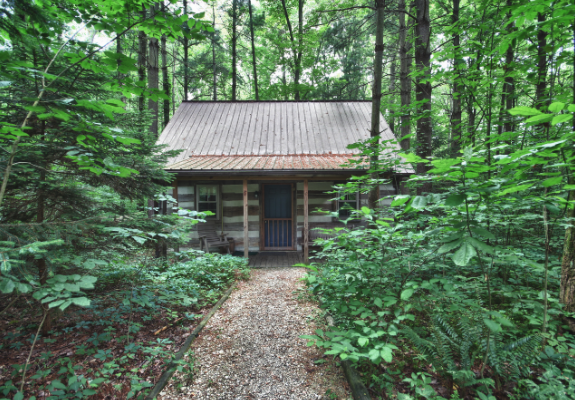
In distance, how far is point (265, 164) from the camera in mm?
6398

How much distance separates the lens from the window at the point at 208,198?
25.2 feet

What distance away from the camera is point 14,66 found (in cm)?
A: 116

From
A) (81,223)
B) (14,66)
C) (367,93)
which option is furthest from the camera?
(367,93)

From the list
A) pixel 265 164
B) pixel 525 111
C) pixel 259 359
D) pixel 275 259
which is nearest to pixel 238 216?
pixel 275 259

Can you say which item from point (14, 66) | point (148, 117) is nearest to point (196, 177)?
point (148, 117)

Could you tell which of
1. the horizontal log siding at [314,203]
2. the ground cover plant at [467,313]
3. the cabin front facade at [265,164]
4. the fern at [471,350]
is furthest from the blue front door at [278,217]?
the fern at [471,350]

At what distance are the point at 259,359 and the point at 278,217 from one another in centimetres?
564

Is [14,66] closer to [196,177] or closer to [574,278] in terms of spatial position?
[574,278]

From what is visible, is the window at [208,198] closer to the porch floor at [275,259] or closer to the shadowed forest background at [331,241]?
the porch floor at [275,259]

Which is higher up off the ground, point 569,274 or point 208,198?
point 208,198

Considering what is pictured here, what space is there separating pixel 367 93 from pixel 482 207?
62.1 feet

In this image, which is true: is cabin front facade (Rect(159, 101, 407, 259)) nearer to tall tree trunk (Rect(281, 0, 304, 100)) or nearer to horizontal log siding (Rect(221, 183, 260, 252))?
horizontal log siding (Rect(221, 183, 260, 252))

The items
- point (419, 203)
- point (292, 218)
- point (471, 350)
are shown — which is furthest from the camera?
point (292, 218)

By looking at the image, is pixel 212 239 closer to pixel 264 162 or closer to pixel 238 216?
pixel 238 216
